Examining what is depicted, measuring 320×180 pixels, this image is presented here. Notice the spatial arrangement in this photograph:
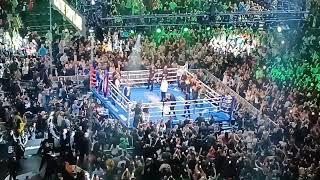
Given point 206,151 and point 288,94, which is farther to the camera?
point 288,94

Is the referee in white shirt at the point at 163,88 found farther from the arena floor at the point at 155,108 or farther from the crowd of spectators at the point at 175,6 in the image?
the crowd of spectators at the point at 175,6

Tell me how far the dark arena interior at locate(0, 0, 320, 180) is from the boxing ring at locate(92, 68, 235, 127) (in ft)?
0.14

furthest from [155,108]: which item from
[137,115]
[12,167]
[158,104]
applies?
[12,167]

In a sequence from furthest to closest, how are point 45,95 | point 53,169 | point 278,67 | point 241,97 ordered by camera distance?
point 278,67, point 241,97, point 45,95, point 53,169

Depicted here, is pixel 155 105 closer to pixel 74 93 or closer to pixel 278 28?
pixel 74 93

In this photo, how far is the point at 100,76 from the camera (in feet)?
61.2

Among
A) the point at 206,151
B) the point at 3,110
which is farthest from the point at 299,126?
the point at 3,110

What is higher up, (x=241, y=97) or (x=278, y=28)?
(x=278, y=28)

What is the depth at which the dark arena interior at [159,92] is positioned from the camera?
1316cm

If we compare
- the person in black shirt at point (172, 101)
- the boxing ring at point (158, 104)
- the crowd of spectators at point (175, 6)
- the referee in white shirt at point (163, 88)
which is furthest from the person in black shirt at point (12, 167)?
the crowd of spectators at point (175, 6)

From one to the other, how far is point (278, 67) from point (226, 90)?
207 centimetres

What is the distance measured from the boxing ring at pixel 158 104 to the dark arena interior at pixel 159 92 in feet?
0.14

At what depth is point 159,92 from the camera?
19.6m

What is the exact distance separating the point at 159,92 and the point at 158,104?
2149 millimetres
